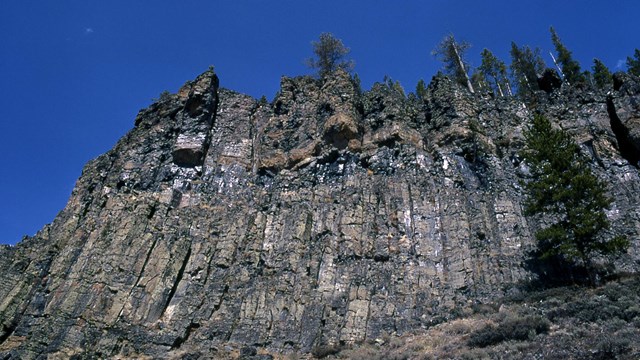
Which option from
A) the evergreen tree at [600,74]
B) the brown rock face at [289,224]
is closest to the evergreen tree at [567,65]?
the evergreen tree at [600,74]

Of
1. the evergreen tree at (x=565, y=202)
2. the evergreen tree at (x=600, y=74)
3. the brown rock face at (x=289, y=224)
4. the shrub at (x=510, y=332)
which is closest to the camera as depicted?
the shrub at (x=510, y=332)

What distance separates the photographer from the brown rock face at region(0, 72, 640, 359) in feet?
85.3

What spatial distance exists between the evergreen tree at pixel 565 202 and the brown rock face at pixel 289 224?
1618 millimetres

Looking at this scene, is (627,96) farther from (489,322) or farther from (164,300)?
(164,300)

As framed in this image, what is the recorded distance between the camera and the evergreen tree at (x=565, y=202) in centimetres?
2503

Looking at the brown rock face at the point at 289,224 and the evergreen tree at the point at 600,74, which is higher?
the evergreen tree at the point at 600,74

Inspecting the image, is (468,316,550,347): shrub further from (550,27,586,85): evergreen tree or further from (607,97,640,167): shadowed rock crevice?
(550,27,586,85): evergreen tree

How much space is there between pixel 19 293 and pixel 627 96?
129ft

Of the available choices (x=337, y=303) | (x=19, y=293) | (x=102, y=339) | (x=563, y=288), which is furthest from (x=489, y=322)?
(x=19, y=293)

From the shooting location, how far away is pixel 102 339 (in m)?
25.7

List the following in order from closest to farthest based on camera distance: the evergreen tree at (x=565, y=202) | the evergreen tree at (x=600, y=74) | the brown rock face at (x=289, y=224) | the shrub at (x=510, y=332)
Result: the shrub at (x=510, y=332), the evergreen tree at (x=565, y=202), the brown rock face at (x=289, y=224), the evergreen tree at (x=600, y=74)

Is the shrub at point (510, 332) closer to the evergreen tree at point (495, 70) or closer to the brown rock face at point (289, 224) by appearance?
the brown rock face at point (289, 224)

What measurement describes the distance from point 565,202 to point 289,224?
49.4ft

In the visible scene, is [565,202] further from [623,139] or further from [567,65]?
[567,65]
